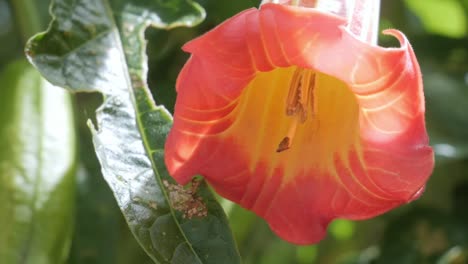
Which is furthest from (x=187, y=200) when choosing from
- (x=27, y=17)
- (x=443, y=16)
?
(x=443, y=16)

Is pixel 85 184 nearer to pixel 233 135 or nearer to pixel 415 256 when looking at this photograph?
pixel 233 135

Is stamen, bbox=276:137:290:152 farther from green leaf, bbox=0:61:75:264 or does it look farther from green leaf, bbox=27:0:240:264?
green leaf, bbox=0:61:75:264

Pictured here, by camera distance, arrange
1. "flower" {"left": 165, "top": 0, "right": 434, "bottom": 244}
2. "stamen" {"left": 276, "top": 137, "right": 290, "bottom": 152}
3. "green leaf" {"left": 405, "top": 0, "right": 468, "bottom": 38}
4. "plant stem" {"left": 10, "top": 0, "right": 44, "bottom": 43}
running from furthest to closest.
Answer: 1. "green leaf" {"left": 405, "top": 0, "right": 468, "bottom": 38}
2. "plant stem" {"left": 10, "top": 0, "right": 44, "bottom": 43}
3. "stamen" {"left": 276, "top": 137, "right": 290, "bottom": 152}
4. "flower" {"left": 165, "top": 0, "right": 434, "bottom": 244}

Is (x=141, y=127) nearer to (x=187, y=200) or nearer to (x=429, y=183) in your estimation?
(x=187, y=200)

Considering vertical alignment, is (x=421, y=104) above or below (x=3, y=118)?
above

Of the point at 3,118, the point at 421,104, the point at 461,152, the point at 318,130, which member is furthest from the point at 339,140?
the point at 461,152

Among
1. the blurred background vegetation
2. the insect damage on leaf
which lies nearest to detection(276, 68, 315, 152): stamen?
the insect damage on leaf
